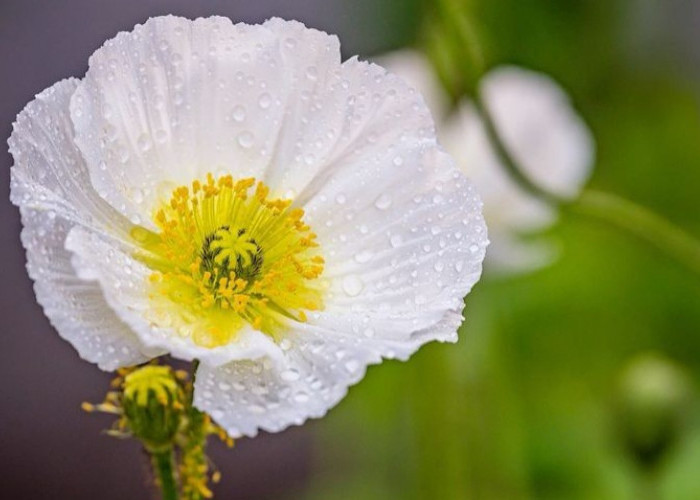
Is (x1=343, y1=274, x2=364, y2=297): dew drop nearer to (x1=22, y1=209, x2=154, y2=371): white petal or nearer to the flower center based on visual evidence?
the flower center

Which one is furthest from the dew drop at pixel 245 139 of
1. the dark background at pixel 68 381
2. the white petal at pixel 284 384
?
the dark background at pixel 68 381

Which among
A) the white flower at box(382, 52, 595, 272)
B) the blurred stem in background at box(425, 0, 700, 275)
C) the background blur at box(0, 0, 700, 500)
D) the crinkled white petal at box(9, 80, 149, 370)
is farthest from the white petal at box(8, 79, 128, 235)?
the white flower at box(382, 52, 595, 272)

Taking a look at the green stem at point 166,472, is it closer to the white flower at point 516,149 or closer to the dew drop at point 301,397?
the dew drop at point 301,397

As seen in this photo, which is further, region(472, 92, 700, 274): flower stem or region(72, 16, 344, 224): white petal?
region(472, 92, 700, 274): flower stem

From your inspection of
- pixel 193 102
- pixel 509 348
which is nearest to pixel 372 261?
pixel 193 102

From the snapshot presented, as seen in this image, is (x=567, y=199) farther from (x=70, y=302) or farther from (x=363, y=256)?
(x=70, y=302)

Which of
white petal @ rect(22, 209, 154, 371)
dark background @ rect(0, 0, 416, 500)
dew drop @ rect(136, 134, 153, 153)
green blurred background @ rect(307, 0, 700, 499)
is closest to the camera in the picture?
white petal @ rect(22, 209, 154, 371)

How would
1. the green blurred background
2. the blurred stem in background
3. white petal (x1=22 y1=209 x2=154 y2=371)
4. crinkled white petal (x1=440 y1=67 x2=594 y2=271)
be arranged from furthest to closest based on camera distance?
crinkled white petal (x1=440 y1=67 x2=594 y2=271) < the green blurred background < the blurred stem in background < white petal (x1=22 y1=209 x2=154 y2=371)
